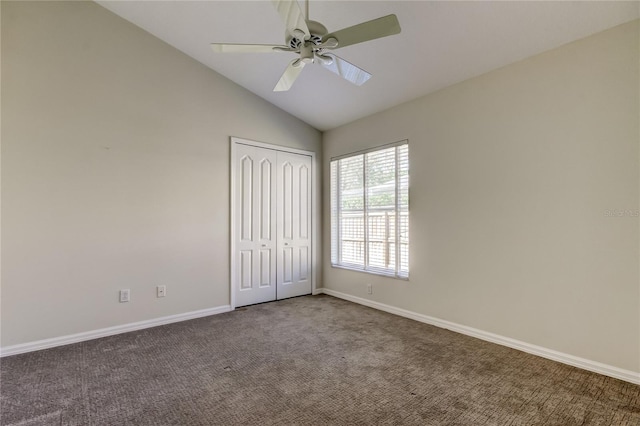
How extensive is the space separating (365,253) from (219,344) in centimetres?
221

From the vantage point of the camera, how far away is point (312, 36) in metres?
1.92

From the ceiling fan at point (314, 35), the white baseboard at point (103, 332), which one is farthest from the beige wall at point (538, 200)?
the white baseboard at point (103, 332)

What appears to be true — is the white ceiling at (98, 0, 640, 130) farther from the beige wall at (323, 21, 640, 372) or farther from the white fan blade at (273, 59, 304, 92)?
the white fan blade at (273, 59, 304, 92)

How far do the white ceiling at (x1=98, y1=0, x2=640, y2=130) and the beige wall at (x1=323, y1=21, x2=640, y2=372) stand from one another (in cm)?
20

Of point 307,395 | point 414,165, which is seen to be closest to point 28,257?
point 307,395

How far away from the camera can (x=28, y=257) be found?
284 centimetres

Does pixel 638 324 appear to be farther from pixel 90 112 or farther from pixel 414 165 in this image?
pixel 90 112

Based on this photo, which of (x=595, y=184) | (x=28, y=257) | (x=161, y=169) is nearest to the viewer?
(x=595, y=184)

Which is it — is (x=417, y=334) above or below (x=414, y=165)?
below

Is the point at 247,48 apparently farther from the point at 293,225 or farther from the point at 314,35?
the point at 293,225

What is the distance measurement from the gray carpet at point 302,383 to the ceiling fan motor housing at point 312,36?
231cm

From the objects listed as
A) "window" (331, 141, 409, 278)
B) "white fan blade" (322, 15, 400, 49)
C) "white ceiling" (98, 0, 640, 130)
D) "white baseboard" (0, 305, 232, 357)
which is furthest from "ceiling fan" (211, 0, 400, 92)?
"white baseboard" (0, 305, 232, 357)

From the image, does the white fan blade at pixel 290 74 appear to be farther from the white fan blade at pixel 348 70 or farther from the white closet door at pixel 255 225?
the white closet door at pixel 255 225

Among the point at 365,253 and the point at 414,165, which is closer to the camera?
the point at 414,165
